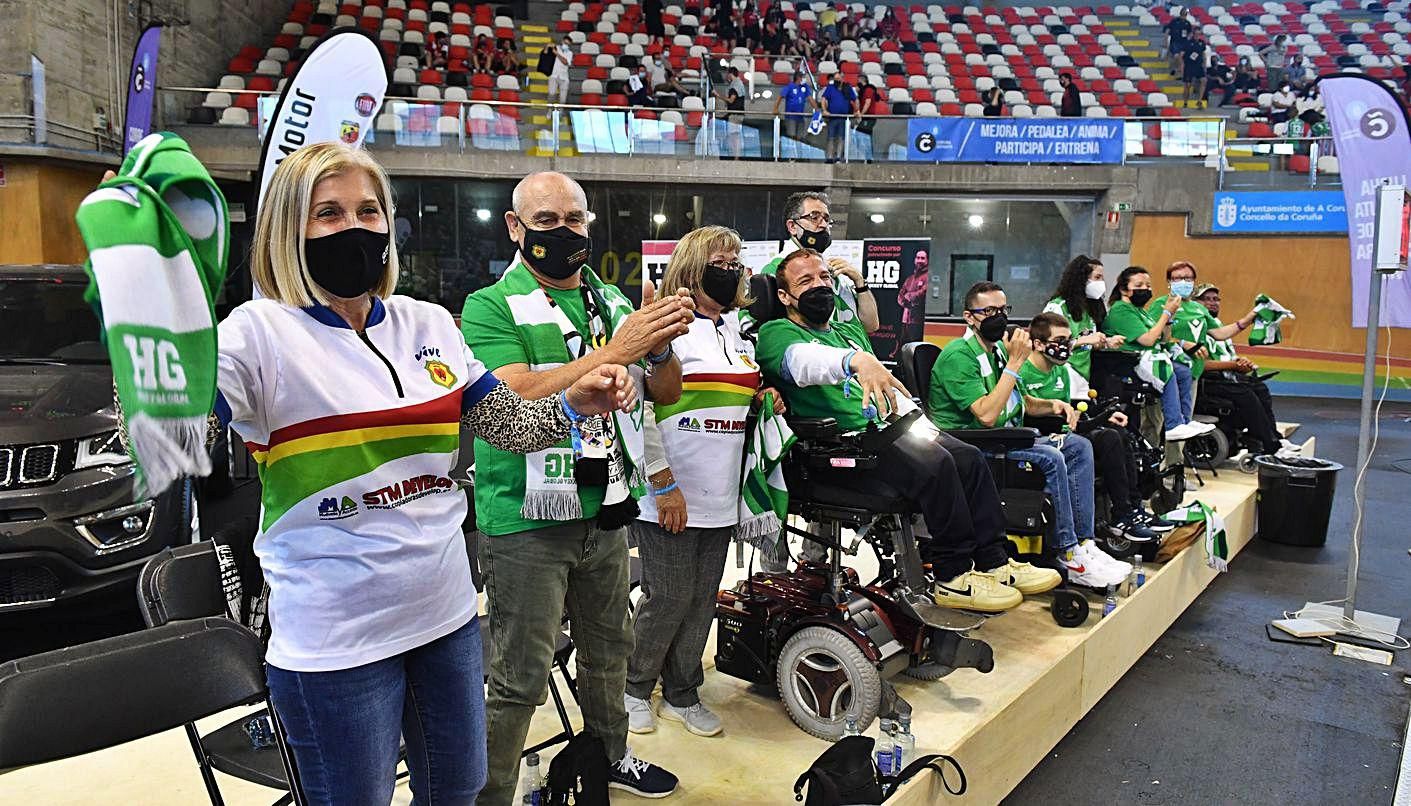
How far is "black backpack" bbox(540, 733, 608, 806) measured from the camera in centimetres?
231

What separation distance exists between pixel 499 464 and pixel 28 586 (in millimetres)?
2503

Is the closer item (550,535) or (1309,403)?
(550,535)

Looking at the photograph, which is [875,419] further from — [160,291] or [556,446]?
[160,291]

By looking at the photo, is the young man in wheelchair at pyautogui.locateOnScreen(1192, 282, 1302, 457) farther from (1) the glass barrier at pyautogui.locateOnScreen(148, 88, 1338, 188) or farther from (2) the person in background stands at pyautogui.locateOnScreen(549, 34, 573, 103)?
(2) the person in background stands at pyautogui.locateOnScreen(549, 34, 573, 103)

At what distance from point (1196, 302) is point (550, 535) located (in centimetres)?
709

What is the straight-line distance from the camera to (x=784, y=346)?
3172mm

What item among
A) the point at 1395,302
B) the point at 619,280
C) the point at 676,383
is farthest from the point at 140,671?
the point at 619,280

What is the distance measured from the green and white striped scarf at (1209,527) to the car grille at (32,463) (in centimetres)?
511

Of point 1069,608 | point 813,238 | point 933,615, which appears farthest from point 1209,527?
point 813,238

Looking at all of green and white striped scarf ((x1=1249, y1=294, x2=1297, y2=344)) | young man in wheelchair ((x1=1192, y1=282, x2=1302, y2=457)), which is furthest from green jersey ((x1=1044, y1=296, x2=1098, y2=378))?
green and white striped scarf ((x1=1249, y1=294, x2=1297, y2=344))

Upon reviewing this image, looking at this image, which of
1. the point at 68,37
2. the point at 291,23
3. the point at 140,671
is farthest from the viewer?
the point at 291,23

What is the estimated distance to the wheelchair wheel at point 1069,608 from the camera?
A: 12.8 ft

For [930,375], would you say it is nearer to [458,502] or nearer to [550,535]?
[550,535]

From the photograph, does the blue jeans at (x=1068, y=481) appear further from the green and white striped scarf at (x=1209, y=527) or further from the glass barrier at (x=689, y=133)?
the glass barrier at (x=689, y=133)
